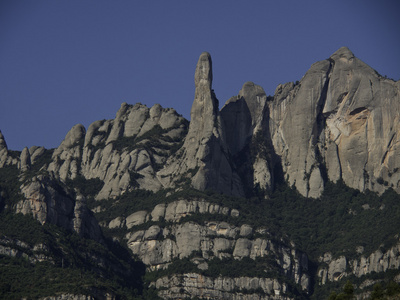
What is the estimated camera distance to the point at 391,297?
136m

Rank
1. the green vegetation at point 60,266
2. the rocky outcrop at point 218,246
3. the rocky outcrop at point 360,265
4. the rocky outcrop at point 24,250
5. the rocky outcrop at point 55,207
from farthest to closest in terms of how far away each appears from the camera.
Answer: the rocky outcrop at point 218,246 < the rocky outcrop at point 55,207 < the rocky outcrop at point 360,265 < the rocky outcrop at point 24,250 < the green vegetation at point 60,266

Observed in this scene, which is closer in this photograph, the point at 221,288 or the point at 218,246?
the point at 221,288

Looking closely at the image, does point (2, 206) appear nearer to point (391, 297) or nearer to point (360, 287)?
point (360, 287)

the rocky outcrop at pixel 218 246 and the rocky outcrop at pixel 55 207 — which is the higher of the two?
the rocky outcrop at pixel 55 207

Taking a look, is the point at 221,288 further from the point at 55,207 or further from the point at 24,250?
the point at 24,250

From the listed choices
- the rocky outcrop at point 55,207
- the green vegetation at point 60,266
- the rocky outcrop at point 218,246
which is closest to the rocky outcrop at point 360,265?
the rocky outcrop at point 218,246

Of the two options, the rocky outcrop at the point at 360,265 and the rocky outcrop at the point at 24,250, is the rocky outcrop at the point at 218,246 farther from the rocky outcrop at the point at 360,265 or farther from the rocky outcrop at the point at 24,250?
the rocky outcrop at the point at 24,250

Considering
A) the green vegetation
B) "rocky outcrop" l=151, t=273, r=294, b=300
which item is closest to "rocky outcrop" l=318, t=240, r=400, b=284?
"rocky outcrop" l=151, t=273, r=294, b=300

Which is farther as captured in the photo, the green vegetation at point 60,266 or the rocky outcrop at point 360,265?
the rocky outcrop at point 360,265

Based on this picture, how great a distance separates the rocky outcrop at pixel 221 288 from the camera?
186250 mm

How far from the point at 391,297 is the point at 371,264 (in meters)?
53.5

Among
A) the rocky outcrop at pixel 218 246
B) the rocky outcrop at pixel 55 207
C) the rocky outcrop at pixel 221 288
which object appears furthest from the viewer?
the rocky outcrop at pixel 218 246

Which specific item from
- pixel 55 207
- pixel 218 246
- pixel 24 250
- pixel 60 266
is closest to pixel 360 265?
pixel 218 246

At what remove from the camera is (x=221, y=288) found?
187m
